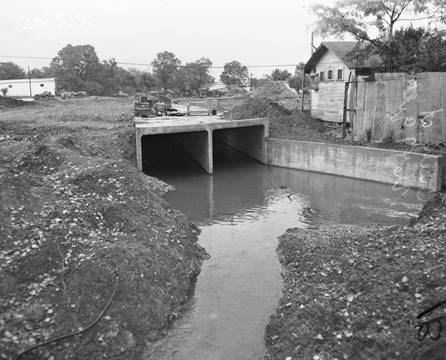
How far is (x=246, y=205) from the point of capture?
22.0 m

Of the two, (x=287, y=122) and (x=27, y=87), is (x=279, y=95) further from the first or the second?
(x=27, y=87)

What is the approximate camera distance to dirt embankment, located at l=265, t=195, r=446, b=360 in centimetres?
876

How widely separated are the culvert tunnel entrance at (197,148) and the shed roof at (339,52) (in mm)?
7510

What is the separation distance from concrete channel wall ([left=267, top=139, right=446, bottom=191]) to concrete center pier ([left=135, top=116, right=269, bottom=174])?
163 centimetres

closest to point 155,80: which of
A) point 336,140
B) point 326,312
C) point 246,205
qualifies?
point 336,140

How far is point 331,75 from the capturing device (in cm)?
3453

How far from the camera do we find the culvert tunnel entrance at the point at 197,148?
3003 cm

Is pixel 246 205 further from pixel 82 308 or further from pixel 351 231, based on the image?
pixel 82 308

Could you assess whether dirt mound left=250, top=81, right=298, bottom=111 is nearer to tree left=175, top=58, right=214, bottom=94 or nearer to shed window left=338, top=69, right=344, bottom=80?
shed window left=338, top=69, right=344, bottom=80

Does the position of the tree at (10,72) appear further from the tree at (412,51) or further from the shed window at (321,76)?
the tree at (412,51)

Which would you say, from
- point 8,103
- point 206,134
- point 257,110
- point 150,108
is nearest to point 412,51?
point 257,110

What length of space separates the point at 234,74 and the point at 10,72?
44929mm

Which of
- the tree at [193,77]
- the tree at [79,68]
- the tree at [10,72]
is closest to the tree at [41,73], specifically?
the tree at [10,72]

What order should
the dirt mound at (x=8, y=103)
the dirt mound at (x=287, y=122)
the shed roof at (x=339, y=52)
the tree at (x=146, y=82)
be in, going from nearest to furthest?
the dirt mound at (x=287, y=122)
the shed roof at (x=339, y=52)
the dirt mound at (x=8, y=103)
the tree at (x=146, y=82)
